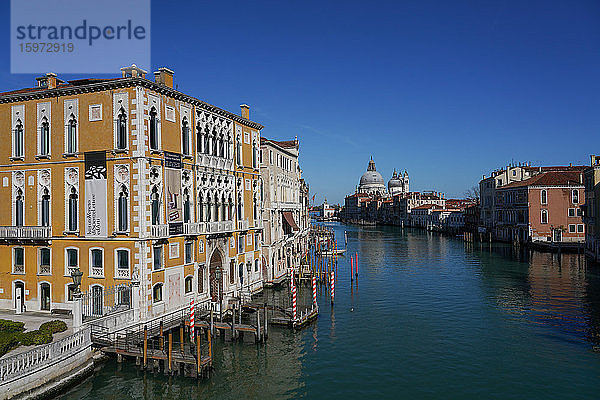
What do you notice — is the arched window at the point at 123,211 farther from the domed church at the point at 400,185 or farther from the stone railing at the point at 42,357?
the domed church at the point at 400,185

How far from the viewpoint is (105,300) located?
20.5 m

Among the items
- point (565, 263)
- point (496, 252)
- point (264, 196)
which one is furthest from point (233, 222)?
point (496, 252)

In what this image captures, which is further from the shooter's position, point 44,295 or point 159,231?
point 44,295

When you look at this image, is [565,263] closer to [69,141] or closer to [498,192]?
[498,192]

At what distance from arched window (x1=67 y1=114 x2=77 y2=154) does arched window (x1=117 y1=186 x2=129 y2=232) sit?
3047 mm

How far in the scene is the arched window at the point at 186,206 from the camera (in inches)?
912

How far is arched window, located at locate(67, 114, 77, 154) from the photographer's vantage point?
21.4m

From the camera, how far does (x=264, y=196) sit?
35062mm

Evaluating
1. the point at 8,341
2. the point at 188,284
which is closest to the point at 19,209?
the point at 188,284

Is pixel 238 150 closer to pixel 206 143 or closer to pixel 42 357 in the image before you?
pixel 206 143

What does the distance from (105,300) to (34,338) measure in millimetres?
4111

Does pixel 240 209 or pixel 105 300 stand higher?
pixel 240 209

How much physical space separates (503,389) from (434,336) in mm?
5975

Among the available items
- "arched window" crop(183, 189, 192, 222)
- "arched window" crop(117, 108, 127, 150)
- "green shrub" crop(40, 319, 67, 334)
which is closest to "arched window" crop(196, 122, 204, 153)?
"arched window" crop(183, 189, 192, 222)
